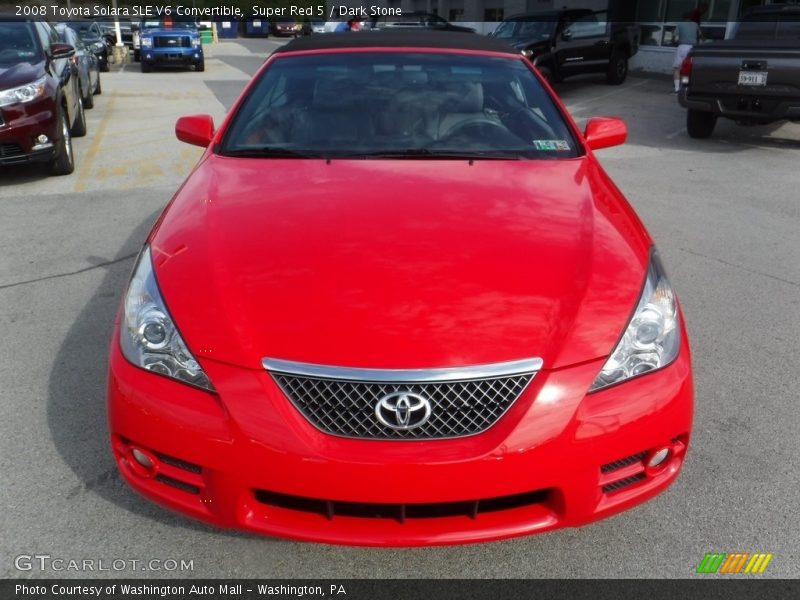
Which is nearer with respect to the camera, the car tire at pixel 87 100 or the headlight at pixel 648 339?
the headlight at pixel 648 339

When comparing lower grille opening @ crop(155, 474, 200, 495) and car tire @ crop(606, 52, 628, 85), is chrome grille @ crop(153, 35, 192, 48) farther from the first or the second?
lower grille opening @ crop(155, 474, 200, 495)

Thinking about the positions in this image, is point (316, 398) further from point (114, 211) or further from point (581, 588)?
point (114, 211)

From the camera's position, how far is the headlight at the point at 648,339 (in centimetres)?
220

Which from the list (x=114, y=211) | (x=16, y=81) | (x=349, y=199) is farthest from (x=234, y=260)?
(x=16, y=81)

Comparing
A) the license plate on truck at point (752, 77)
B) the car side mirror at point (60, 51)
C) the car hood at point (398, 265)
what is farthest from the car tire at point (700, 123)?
the car hood at point (398, 265)

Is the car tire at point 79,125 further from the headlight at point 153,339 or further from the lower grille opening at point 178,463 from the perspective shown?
the lower grille opening at point 178,463

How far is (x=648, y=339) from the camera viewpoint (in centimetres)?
231

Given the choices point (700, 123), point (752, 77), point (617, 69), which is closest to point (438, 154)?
point (752, 77)

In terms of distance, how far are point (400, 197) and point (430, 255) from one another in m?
0.49

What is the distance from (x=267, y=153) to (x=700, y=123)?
8643 millimetres

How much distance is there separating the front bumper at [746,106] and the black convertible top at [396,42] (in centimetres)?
600

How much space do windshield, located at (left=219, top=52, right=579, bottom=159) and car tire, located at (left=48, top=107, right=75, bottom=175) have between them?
4.79 m

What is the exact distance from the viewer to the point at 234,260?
8.11ft

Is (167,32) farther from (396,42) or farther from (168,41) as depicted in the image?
(396,42)
